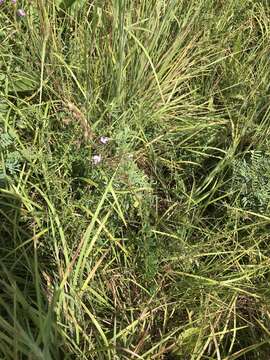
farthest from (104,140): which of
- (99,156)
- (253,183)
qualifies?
(253,183)

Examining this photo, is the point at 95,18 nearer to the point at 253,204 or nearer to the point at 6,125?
the point at 6,125

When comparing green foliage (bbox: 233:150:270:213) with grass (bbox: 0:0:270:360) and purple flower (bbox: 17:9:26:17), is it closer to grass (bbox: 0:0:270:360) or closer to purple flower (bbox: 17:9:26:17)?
grass (bbox: 0:0:270:360)

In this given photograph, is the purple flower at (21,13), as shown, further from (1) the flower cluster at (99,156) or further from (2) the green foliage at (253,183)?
(2) the green foliage at (253,183)

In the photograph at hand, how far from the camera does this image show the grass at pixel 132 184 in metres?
1.45

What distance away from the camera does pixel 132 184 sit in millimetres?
1608

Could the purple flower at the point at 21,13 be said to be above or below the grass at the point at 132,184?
above

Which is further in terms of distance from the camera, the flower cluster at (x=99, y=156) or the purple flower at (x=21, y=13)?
the purple flower at (x=21, y=13)

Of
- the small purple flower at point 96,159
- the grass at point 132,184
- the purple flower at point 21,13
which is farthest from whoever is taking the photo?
the purple flower at point 21,13

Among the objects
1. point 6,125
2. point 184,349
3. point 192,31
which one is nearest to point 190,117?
point 192,31

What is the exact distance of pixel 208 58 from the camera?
2.10 meters

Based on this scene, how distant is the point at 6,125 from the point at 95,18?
Result: 0.48 metres

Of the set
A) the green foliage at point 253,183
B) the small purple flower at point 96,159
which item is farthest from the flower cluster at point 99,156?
the green foliage at point 253,183

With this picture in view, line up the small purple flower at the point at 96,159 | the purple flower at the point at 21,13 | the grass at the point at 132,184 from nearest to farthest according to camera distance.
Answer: the grass at the point at 132,184
the small purple flower at the point at 96,159
the purple flower at the point at 21,13

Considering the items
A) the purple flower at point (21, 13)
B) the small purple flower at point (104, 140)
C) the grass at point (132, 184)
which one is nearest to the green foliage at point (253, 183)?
the grass at point (132, 184)
